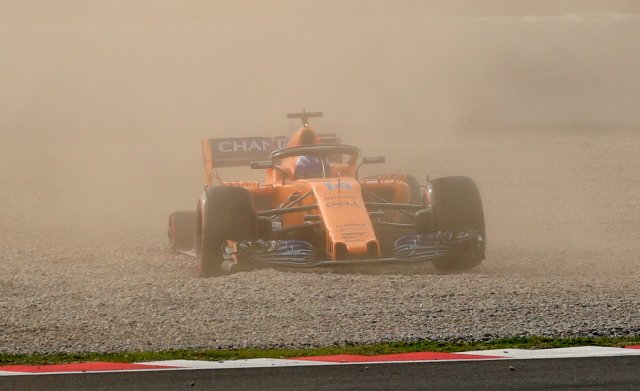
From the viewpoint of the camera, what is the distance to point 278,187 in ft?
43.6

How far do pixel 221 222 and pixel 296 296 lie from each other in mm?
2065

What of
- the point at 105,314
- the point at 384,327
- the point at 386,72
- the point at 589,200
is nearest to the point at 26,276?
the point at 105,314

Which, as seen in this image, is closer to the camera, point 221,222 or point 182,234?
point 221,222

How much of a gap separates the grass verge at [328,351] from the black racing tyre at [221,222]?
392 cm

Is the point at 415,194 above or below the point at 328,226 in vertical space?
above

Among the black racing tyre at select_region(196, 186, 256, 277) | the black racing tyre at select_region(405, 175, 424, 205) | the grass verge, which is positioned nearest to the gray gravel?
the grass verge

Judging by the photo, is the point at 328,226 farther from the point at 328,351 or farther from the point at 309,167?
the point at 328,351

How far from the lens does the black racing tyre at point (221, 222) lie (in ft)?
38.4

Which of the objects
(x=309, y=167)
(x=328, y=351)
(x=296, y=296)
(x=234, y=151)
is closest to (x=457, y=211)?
(x=309, y=167)

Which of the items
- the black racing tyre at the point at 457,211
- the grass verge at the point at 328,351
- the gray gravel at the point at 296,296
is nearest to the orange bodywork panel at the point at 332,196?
the gray gravel at the point at 296,296

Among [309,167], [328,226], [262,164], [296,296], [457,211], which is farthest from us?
[309,167]

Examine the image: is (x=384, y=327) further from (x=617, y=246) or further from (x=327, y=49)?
(x=327, y=49)

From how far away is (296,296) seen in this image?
9867 millimetres

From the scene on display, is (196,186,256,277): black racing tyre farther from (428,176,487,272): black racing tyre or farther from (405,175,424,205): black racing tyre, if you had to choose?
(405,175,424,205): black racing tyre
